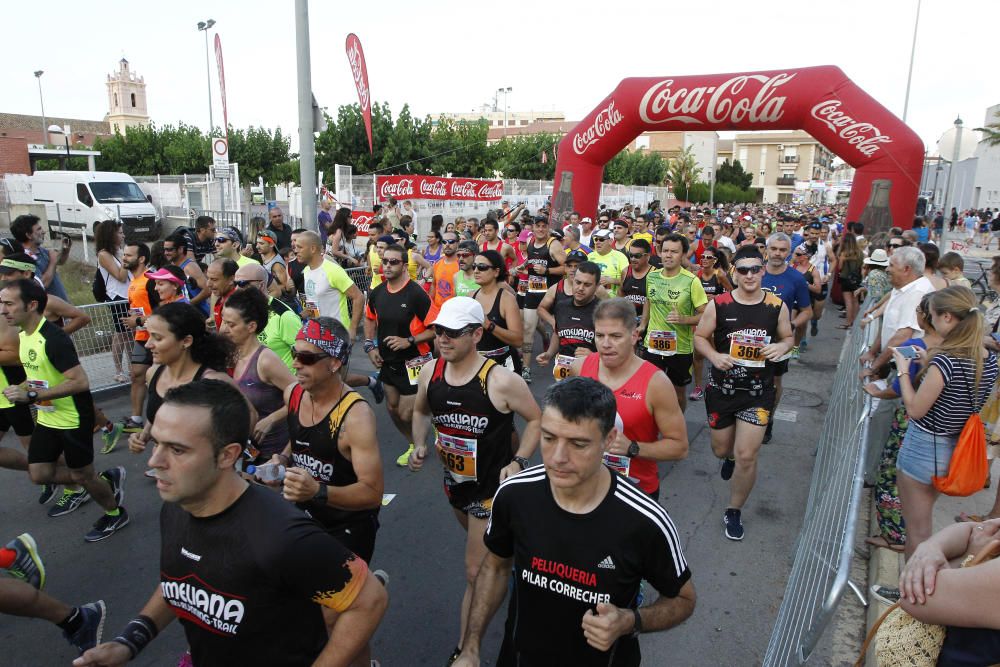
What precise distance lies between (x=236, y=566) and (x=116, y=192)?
24576mm

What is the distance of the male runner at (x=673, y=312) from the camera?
610cm

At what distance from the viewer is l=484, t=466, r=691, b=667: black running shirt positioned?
6.47ft

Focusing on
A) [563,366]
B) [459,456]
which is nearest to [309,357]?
[459,456]

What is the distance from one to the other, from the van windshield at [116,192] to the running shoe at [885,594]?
24392 mm

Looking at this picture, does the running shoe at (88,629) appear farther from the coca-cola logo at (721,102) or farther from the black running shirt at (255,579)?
the coca-cola logo at (721,102)

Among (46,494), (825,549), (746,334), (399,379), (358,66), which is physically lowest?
(46,494)

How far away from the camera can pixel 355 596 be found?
1.89m

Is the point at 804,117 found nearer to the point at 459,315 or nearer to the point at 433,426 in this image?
the point at 433,426

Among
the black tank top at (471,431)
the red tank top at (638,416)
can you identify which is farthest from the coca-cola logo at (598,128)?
the black tank top at (471,431)

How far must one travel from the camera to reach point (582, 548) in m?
1.98

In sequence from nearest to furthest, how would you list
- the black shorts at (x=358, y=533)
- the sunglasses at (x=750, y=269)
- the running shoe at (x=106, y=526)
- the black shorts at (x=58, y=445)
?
the black shorts at (x=358, y=533) < the black shorts at (x=58, y=445) < the running shoe at (x=106, y=526) < the sunglasses at (x=750, y=269)

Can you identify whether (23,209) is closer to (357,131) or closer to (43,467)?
(357,131)

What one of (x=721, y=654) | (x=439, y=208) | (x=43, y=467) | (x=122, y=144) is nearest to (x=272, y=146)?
(x=122, y=144)

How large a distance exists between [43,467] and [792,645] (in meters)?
4.77
